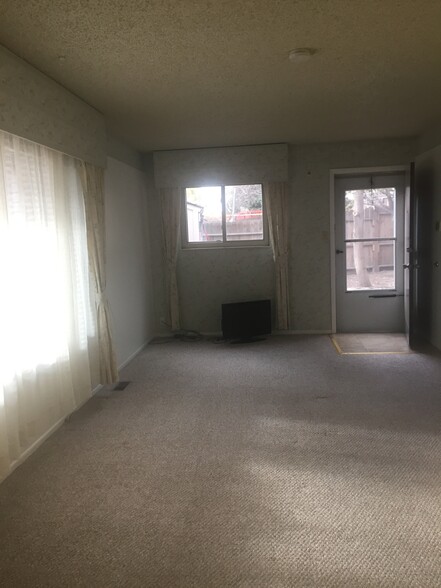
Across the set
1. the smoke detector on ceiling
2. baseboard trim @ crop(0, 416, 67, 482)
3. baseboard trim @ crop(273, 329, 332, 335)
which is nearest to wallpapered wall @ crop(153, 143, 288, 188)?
baseboard trim @ crop(273, 329, 332, 335)

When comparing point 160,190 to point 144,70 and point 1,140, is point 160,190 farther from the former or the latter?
point 1,140

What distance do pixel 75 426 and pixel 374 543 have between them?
2156 mm

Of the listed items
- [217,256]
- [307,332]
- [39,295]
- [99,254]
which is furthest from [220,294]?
[39,295]

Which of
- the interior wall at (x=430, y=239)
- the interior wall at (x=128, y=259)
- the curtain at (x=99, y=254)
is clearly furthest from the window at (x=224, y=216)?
the curtain at (x=99, y=254)

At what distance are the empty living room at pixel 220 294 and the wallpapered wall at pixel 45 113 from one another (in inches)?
0.7

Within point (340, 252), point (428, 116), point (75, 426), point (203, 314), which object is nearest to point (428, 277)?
point (340, 252)

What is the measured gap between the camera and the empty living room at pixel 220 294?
6.60 ft

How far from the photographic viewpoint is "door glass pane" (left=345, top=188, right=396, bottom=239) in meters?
5.54

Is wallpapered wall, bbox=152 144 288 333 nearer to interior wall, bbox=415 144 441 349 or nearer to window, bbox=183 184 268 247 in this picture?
window, bbox=183 184 268 247

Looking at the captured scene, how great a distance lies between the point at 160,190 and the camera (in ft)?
18.5

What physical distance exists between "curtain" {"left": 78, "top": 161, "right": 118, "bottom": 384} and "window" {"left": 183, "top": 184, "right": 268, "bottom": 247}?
2.06 meters

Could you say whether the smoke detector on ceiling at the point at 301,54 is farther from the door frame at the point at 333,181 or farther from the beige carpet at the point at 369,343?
the beige carpet at the point at 369,343

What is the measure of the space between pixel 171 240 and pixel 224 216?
0.76m

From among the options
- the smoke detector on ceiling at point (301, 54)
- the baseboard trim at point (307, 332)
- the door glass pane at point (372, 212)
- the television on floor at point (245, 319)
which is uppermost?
the smoke detector on ceiling at point (301, 54)
